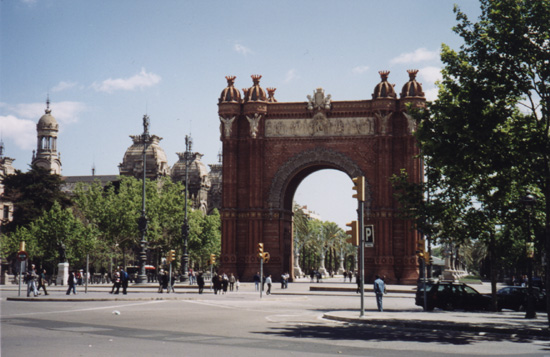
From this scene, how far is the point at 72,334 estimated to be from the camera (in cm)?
1781

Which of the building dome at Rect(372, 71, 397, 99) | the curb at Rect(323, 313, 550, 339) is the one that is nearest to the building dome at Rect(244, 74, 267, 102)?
the building dome at Rect(372, 71, 397, 99)

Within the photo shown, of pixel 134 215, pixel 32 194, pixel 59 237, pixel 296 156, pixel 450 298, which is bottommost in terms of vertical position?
pixel 450 298

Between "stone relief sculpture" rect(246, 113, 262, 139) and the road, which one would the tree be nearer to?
the road

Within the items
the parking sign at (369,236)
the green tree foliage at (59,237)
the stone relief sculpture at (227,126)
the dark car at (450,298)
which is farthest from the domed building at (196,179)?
the parking sign at (369,236)

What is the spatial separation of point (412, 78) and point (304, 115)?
1050 centimetres

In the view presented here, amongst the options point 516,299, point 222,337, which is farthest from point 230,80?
point 222,337

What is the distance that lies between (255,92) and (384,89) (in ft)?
39.7

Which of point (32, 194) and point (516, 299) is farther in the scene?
point (32, 194)

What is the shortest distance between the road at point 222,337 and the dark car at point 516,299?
512 inches

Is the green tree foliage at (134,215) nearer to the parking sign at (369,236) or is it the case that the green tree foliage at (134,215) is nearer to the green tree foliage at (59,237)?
the green tree foliage at (59,237)

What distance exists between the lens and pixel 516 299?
34531mm

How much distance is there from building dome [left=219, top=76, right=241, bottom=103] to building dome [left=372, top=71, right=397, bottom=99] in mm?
12987

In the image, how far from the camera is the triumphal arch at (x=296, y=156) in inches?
2472

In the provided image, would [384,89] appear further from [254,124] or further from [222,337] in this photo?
[222,337]
